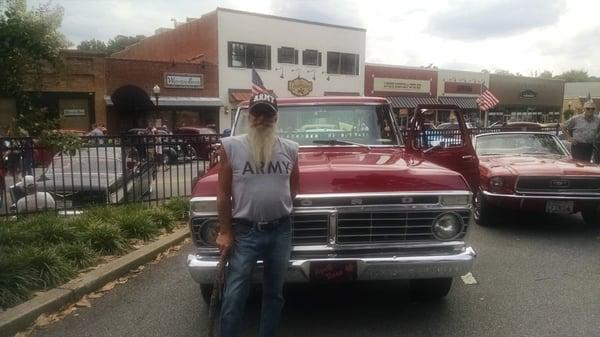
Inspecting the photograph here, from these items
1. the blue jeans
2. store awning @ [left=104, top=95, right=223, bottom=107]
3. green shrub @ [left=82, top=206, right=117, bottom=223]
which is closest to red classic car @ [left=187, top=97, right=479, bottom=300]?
the blue jeans

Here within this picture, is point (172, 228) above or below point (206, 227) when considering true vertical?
below

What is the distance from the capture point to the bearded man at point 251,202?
3154 mm

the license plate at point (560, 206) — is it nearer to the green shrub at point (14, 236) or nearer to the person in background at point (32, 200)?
the green shrub at point (14, 236)

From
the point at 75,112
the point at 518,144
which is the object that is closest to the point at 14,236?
the point at 518,144

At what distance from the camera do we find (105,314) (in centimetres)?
445

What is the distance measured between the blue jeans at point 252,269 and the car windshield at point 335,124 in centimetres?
196

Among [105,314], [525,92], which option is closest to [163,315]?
[105,314]

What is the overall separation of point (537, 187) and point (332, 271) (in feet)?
14.9

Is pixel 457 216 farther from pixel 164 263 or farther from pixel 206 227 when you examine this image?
pixel 164 263

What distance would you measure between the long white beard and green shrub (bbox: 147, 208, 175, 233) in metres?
4.48

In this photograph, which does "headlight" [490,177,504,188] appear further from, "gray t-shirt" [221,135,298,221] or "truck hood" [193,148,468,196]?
"gray t-shirt" [221,135,298,221]

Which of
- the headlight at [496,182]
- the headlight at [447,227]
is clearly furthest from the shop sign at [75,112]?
the headlight at [447,227]

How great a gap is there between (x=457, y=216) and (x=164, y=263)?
12.0 ft

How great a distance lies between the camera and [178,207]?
8.16 meters
